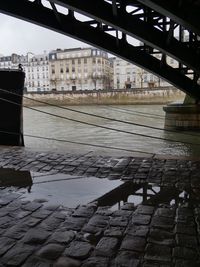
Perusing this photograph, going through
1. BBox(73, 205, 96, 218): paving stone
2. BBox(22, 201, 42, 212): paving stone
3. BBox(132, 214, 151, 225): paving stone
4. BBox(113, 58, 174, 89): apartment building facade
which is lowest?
BBox(132, 214, 151, 225): paving stone

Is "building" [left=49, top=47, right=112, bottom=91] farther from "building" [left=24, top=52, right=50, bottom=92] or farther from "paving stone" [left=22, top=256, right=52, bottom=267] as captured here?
"paving stone" [left=22, top=256, right=52, bottom=267]

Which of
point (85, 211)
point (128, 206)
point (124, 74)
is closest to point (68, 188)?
point (85, 211)

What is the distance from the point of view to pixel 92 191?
15.3 ft

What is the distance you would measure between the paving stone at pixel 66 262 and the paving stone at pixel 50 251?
7 cm

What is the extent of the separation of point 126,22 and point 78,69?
101045 millimetres

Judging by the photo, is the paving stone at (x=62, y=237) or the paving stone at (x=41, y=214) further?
the paving stone at (x=41, y=214)

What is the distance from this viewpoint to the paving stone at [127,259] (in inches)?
106

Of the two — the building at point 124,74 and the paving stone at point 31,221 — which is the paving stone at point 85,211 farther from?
the building at point 124,74

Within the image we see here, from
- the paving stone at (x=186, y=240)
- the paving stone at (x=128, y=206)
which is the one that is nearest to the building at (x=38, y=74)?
the paving stone at (x=128, y=206)

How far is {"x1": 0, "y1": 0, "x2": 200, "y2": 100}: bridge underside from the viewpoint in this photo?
770cm

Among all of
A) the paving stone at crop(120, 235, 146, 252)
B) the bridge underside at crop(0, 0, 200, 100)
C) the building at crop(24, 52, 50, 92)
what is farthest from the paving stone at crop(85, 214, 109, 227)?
the building at crop(24, 52, 50, 92)

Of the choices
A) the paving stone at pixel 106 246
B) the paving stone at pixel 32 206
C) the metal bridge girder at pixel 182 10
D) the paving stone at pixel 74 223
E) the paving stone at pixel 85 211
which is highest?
the metal bridge girder at pixel 182 10

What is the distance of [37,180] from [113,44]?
24.3 feet

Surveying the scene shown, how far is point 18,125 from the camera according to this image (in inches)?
338
